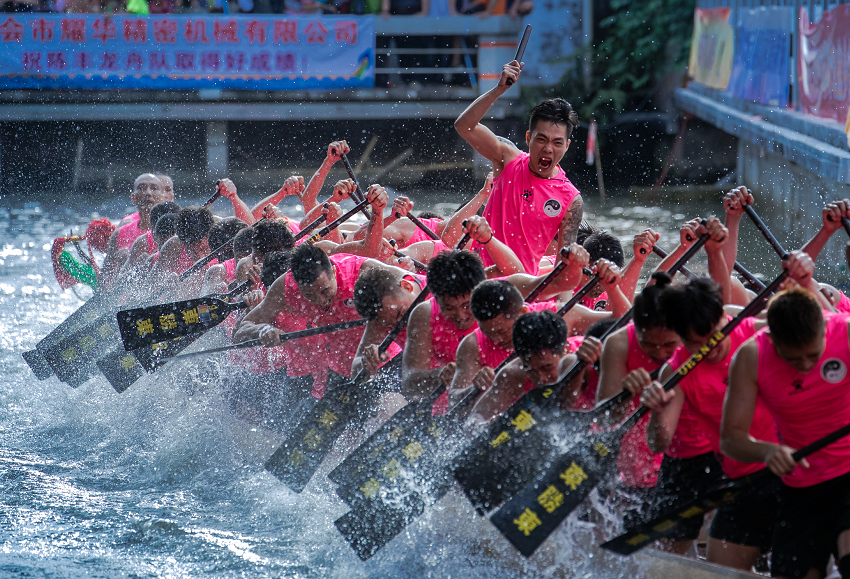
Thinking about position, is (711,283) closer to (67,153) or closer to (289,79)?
(289,79)

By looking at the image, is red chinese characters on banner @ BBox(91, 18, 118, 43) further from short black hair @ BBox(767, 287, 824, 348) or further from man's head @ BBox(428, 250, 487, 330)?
short black hair @ BBox(767, 287, 824, 348)

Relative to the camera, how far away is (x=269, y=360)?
4758 mm

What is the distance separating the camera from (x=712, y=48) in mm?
12406

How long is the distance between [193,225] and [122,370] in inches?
39.3

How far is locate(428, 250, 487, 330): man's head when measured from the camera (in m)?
3.45

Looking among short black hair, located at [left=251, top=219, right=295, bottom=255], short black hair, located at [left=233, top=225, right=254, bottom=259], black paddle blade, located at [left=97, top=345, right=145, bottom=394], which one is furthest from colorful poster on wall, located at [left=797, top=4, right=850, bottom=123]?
black paddle blade, located at [left=97, top=345, right=145, bottom=394]

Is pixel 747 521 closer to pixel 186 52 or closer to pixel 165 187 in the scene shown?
pixel 165 187

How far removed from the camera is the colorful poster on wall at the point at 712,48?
37.9 feet

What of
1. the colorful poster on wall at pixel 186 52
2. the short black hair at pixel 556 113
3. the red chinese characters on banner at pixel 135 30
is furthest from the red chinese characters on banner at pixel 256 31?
the short black hair at pixel 556 113

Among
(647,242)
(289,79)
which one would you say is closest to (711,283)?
(647,242)

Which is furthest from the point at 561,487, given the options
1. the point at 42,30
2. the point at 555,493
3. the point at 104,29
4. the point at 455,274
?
the point at 42,30

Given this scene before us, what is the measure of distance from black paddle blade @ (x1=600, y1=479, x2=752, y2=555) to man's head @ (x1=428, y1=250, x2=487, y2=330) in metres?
1.04

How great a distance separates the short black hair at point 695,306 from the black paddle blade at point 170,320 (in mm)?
2805

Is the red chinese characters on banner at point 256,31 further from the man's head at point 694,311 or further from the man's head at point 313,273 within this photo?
the man's head at point 694,311
